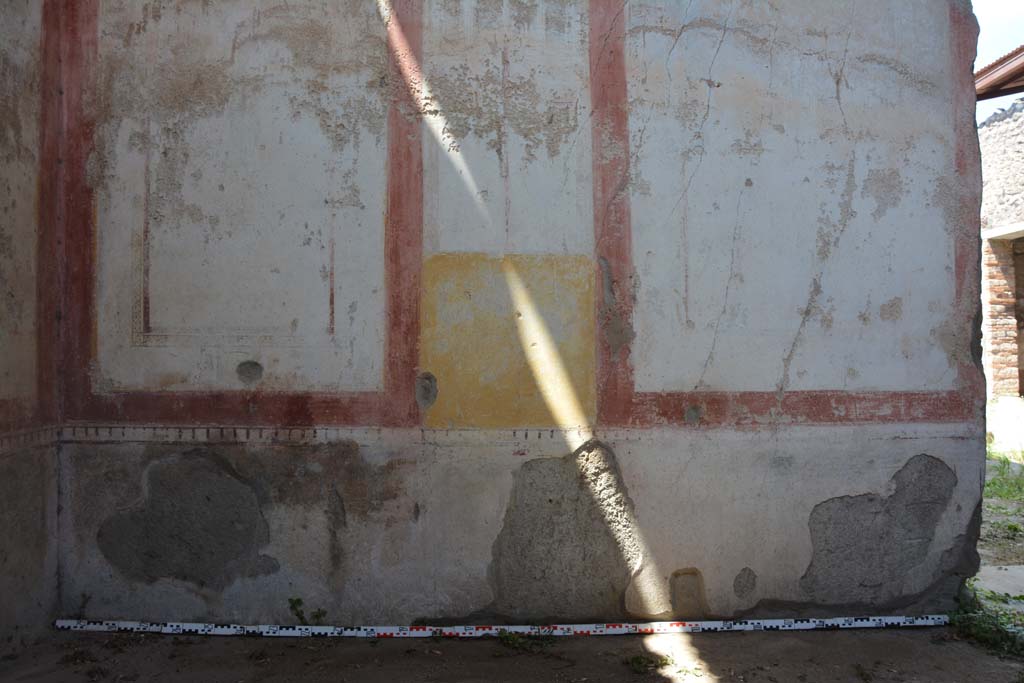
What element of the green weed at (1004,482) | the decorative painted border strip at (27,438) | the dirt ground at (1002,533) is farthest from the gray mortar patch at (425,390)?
the green weed at (1004,482)

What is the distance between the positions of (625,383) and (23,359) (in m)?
2.45

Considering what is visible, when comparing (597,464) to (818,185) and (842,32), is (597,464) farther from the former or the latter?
(842,32)

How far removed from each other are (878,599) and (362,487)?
2342 millimetres

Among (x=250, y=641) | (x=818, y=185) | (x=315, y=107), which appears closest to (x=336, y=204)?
(x=315, y=107)

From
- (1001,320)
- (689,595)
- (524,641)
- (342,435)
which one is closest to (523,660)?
(524,641)

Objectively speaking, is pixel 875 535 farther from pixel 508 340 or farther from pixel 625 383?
pixel 508 340

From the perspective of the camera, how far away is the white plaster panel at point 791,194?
2.97 meters

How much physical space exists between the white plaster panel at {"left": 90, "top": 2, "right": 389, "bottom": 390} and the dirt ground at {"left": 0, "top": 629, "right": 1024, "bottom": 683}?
1048 mm

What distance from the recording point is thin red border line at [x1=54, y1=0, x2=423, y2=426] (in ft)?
9.25

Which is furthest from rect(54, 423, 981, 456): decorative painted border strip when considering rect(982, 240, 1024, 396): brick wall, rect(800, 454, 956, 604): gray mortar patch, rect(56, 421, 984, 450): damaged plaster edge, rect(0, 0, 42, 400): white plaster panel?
rect(982, 240, 1024, 396): brick wall

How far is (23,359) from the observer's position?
2.62 m

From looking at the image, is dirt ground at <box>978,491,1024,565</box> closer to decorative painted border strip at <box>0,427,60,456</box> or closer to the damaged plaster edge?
the damaged plaster edge

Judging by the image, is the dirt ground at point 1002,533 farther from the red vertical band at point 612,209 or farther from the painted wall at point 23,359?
the painted wall at point 23,359

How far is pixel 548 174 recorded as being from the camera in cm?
295
